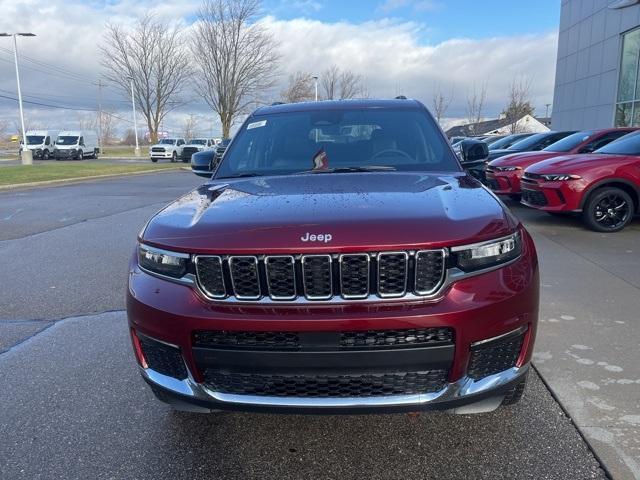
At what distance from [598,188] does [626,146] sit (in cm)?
106

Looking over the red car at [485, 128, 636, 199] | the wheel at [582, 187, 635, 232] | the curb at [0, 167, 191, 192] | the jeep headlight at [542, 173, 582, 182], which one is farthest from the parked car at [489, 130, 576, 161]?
the curb at [0, 167, 191, 192]

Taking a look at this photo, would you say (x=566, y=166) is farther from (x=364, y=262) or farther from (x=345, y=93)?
(x=345, y=93)

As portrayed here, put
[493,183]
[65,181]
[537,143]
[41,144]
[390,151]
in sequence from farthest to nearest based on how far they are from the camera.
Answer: [41,144], [65,181], [537,143], [493,183], [390,151]

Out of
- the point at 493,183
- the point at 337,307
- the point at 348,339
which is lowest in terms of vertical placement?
the point at 493,183

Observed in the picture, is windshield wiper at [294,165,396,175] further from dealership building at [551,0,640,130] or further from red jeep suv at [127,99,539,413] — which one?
dealership building at [551,0,640,130]

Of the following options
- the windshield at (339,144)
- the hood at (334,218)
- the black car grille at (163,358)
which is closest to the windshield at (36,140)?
the windshield at (339,144)

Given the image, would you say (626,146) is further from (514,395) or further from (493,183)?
(514,395)

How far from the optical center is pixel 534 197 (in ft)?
28.4

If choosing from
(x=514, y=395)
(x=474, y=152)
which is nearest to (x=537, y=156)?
(x=474, y=152)

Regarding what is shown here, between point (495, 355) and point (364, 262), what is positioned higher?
point (364, 262)

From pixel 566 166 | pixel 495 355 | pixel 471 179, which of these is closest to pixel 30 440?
pixel 495 355

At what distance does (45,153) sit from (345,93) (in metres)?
24.1

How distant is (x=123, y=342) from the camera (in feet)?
13.1

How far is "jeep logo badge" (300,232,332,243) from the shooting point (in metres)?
2.15
